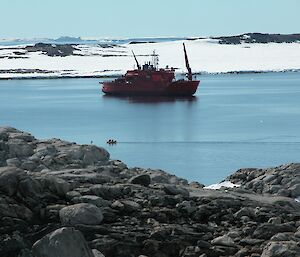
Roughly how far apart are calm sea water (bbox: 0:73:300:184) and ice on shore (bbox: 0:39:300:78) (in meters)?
16.9

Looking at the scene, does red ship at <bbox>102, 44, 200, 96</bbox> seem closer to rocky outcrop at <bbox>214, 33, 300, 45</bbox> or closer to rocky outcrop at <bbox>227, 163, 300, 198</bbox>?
rocky outcrop at <bbox>227, 163, 300, 198</bbox>

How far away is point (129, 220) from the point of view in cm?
562

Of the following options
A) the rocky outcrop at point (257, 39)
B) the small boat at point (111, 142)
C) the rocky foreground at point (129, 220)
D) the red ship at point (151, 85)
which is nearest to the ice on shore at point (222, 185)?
the rocky foreground at point (129, 220)

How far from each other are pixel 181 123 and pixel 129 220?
1026 inches

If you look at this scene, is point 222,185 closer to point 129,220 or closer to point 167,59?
point 129,220

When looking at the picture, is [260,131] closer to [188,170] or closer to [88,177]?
[188,170]

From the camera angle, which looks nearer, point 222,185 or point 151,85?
point 222,185

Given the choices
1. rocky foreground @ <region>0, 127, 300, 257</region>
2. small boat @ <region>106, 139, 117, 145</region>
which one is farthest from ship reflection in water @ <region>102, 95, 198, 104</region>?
rocky foreground @ <region>0, 127, 300, 257</region>

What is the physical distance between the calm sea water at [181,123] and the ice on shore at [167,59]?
16930mm

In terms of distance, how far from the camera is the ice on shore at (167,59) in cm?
7625

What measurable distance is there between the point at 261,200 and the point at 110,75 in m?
62.9

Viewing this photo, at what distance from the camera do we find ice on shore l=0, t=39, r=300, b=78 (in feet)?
250

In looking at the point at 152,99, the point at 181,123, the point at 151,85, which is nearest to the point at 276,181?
the point at 181,123

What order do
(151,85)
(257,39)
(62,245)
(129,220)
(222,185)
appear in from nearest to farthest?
(62,245)
(129,220)
(222,185)
(151,85)
(257,39)
